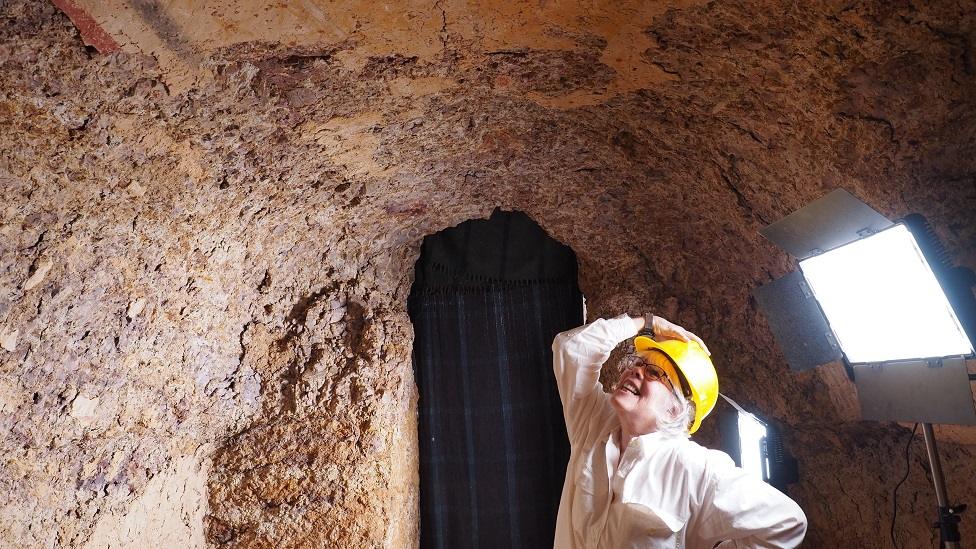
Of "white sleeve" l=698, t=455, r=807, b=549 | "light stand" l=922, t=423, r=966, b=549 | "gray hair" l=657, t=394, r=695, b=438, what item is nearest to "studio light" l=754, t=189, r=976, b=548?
"light stand" l=922, t=423, r=966, b=549

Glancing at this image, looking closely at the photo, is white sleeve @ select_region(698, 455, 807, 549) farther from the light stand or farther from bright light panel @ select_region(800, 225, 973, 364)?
bright light panel @ select_region(800, 225, 973, 364)

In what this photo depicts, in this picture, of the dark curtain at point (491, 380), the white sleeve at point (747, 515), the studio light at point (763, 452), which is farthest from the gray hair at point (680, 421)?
the dark curtain at point (491, 380)

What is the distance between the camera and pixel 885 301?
1494 millimetres

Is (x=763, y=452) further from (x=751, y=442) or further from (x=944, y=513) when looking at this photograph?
(x=944, y=513)

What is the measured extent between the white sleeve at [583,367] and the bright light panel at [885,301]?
1.75 ft

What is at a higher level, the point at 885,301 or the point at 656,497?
the point at 885,301

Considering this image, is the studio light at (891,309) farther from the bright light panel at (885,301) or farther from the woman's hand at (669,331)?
the woman's hand at (669,331)

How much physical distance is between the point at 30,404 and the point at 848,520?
2.22m

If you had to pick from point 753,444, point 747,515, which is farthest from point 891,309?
point 753,444

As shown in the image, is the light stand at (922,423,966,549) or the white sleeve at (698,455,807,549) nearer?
the light stand at (922,423,966,549)

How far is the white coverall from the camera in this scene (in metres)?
1.58

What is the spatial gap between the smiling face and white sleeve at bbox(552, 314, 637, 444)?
0.46 feet

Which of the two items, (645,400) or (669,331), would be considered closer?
(645,400)

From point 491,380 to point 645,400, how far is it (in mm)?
1211
